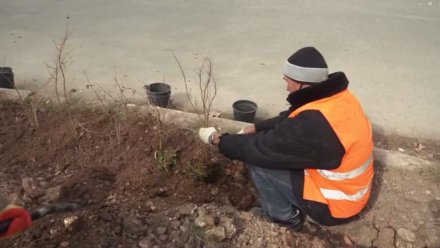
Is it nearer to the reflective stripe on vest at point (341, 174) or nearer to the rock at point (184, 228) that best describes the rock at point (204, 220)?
the rock at point (184, 228)

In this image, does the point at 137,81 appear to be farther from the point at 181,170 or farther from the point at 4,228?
the point at 4,228

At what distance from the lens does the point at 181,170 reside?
3.10 meters

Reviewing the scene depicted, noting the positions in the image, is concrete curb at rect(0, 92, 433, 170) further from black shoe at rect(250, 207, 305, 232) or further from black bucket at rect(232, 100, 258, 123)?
black shoe at rect(250, 207, 305, 232)

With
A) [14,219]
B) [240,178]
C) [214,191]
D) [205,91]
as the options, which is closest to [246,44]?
[205,91]

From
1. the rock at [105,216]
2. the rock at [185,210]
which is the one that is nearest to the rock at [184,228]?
the rock at [185,210]

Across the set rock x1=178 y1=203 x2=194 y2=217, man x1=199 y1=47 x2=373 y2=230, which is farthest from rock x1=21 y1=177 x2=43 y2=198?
man x1=199 y1=47 x2=373 y2=230

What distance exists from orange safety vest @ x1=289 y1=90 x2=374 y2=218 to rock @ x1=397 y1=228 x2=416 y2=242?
460 millimetres

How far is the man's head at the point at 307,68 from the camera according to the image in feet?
7.72

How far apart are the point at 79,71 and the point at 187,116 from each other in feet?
6.87

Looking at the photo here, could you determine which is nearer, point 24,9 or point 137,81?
point 137,81

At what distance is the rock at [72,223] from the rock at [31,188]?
495 millimetres

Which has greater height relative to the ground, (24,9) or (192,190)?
(24,9)

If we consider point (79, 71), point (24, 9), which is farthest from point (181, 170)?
point (24, 9)

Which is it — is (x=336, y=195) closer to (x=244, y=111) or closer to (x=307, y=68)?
(x=307, y=68)
